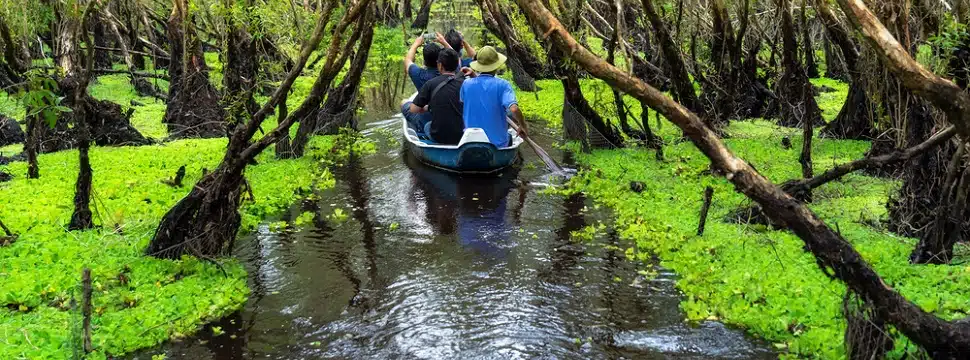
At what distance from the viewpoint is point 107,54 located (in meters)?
23.2

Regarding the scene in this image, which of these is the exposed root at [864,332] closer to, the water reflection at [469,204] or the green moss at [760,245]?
the green moss at [760,245]

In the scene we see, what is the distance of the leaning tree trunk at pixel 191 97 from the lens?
14359mm

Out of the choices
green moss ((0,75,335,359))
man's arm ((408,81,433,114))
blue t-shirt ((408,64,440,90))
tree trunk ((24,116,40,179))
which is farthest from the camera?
blue t-shirt ((408,64,440,90))

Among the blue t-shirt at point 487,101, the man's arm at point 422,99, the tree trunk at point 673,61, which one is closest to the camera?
the tree trunk at point 673,61

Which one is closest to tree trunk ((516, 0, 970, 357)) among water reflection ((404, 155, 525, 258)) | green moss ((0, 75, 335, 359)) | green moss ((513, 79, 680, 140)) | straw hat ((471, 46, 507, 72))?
water reflection ((404, 155, 525, 258))

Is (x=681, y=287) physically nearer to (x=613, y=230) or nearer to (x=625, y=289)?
(x=625, y=289)

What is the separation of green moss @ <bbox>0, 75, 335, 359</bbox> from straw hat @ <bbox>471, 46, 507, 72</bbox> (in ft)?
9.94

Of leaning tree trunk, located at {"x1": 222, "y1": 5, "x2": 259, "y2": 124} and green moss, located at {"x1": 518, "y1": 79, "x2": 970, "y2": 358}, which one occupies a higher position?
leaning tree trunk, located at {"x1": 222, "y1": 5, "x2": 259, "y2": 124}

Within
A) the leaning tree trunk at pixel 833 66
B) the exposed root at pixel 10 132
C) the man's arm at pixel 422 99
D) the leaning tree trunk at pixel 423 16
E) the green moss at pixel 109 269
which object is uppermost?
the leaning tree trunk at pixel 423 16

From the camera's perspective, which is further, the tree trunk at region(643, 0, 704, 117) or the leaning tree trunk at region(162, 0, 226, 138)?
the leaning tree trunk at region(162, 0, 226, 138)

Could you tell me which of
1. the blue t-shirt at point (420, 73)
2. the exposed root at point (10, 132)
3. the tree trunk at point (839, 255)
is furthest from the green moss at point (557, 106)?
Result: the exposed root at point (10, 132)

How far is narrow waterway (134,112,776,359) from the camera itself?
244 inches

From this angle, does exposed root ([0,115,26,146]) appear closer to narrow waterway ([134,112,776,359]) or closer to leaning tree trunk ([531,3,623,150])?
narrow waterway ([134,112,776,359])

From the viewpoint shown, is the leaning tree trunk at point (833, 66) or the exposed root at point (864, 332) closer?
the exposed root at point (864, 332)
